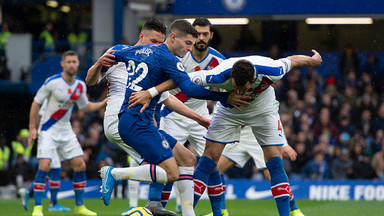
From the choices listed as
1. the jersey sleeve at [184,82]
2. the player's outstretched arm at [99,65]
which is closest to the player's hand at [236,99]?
the jersey sleeve at [184,82]

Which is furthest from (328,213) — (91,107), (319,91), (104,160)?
(319,91)

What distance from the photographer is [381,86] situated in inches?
733

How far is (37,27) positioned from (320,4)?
1199 cm

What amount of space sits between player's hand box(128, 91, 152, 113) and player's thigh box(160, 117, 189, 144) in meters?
2.35

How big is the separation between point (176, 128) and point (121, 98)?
119cm

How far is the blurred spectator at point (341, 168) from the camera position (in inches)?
598

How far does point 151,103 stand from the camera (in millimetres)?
7070

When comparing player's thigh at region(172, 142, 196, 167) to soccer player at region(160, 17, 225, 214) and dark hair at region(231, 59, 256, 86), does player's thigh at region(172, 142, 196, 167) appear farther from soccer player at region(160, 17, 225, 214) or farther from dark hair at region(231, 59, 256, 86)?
soccer player at region(160, 17, 225, 214)

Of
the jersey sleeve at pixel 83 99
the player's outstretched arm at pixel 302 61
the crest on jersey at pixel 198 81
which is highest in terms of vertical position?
the player's outstretched arm at pixel 302 61

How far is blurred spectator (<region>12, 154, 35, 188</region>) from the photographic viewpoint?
15.8 m

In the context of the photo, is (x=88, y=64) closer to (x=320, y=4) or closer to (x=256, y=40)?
(x=256, y=40)

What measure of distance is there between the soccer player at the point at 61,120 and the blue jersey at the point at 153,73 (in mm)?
3418

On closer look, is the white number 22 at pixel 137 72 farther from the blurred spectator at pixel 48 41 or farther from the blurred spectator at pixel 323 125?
the blurred spectator at pixel 48 41

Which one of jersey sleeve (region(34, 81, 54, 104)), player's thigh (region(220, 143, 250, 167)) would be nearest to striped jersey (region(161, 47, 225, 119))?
player's thigh (region(220, 143, 250, 167))
